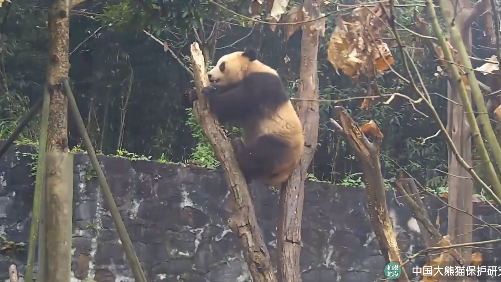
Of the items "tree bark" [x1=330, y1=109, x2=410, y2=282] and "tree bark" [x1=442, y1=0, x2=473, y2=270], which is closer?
"tree bark" [x1=442, y1=0, x2=473, y2=270]

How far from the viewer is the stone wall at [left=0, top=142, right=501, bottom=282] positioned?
551 centimetres

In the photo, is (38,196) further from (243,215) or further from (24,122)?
(243,215)

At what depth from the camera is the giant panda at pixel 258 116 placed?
4.91 metres

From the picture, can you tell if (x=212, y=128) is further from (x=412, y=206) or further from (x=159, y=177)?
(x=159, y=177)

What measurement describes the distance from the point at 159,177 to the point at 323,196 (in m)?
1.68

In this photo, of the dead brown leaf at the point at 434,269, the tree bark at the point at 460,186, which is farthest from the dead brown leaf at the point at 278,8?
the dead brown leaf at the point at 434,269

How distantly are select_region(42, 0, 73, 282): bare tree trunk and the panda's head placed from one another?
2.54 m

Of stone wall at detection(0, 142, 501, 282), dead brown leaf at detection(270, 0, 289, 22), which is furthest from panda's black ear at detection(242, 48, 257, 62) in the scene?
dead brown leaf at detection(270, 0, 289, 22)

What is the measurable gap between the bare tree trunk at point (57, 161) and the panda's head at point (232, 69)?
254cm

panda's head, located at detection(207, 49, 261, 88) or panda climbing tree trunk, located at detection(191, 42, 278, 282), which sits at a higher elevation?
panda's head, located at detection(207, 49, 261, 88)

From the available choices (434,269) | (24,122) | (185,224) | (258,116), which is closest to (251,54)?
(258,116)

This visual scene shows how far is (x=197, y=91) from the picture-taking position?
401 cm

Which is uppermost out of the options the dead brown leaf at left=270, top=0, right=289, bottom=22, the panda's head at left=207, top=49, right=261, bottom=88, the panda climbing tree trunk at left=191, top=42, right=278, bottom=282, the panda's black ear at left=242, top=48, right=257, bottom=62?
the panda's black ear at left=242, top=48, right=257, bottom=62

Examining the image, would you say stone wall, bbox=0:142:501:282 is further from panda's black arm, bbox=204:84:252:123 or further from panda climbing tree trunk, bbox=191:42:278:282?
panda climbing tree trunk, bbox=191:42:278:282
